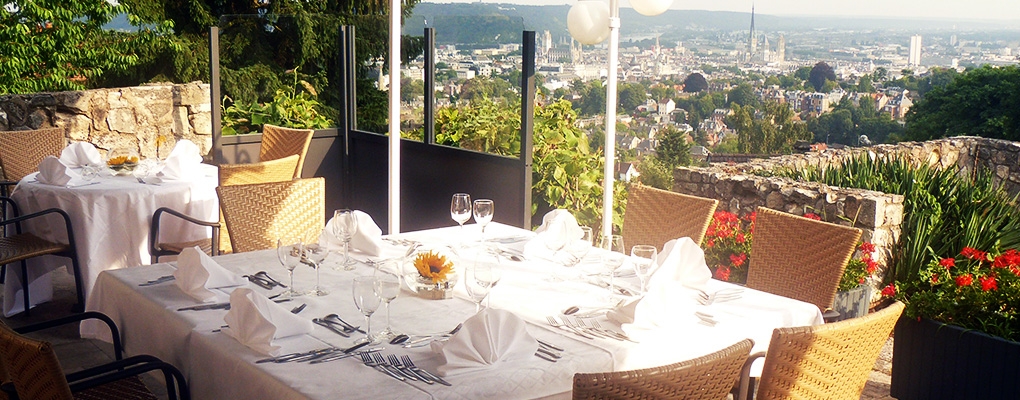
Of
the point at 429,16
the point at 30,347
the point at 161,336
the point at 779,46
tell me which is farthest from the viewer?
the point at 779,46

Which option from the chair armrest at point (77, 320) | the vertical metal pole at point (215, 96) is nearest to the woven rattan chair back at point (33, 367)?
the chair armrest at point (77, 320)

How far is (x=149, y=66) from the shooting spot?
41.8ft

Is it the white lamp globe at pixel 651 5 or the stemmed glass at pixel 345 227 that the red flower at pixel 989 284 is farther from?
the stemmed glass at pixel 345 227

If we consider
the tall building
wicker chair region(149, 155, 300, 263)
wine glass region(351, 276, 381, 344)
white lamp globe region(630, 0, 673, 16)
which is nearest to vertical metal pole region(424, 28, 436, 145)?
wicker chair region(149, 155, 300, 263)

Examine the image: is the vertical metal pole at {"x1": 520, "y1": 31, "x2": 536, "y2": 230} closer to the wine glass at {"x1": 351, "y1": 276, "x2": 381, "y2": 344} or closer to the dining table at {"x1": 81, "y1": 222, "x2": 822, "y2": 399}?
the dining table at {"x1": 81, "y1": 222, "x2": 822, "y2": 399}

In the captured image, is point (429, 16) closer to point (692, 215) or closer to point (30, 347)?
point (692, 215)

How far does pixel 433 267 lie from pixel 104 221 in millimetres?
2831

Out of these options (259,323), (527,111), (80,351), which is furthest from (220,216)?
(259,323)

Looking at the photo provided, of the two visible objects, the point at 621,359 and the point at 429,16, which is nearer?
the point at 621,359

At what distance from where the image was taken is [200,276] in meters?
2.52

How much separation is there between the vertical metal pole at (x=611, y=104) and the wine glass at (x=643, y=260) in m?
1.53

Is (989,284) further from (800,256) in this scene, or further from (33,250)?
(33,250)

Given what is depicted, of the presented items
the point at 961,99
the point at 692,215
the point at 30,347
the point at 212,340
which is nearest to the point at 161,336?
the point at 212,340

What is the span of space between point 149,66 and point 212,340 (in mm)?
11738
